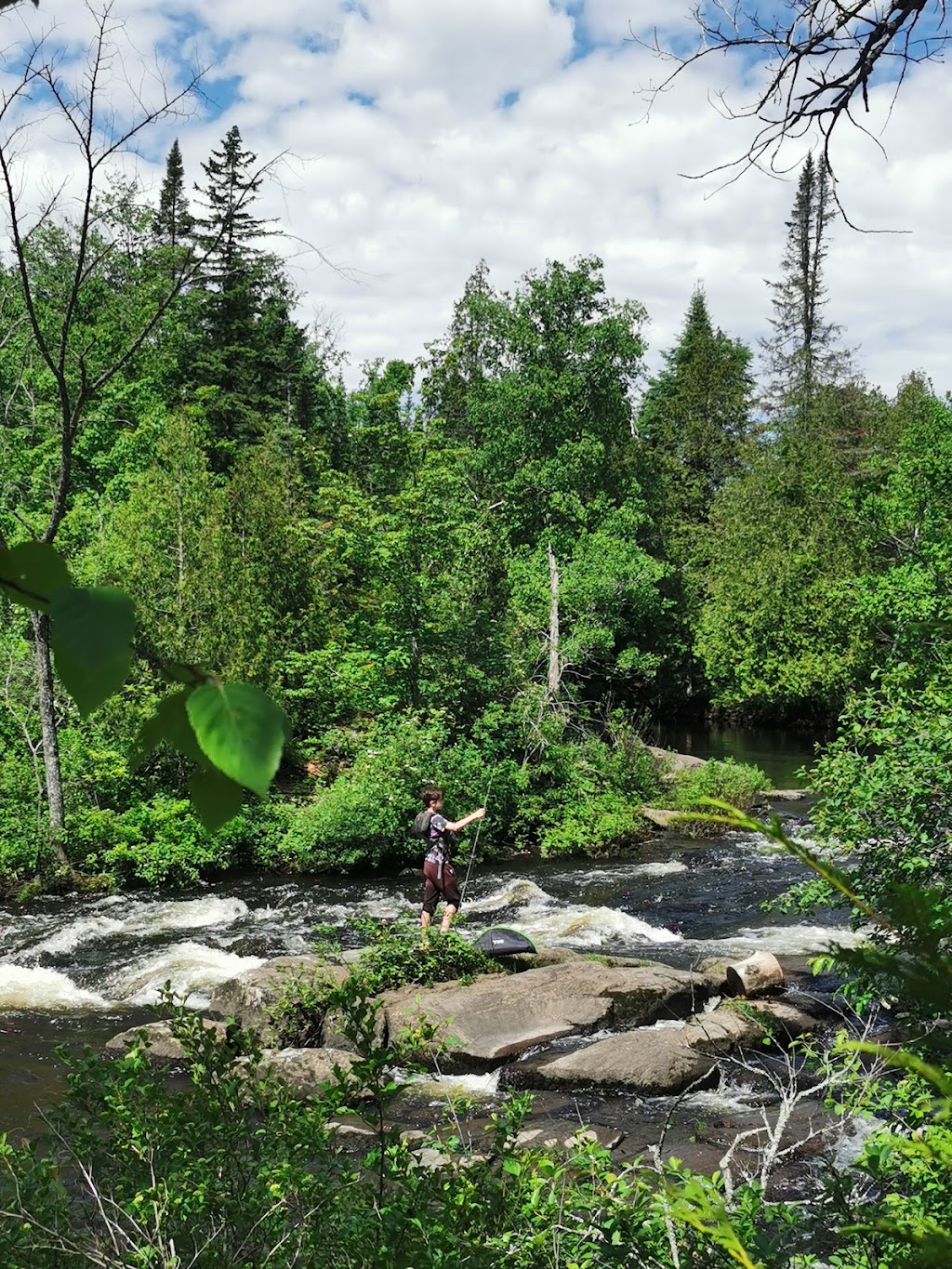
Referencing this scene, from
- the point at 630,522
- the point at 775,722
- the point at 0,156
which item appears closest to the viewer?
the point at 0,156

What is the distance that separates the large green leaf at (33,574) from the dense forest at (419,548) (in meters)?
0.20

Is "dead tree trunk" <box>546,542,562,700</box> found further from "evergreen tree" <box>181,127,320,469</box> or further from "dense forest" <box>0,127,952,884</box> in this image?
"evergreen tree" <box>181,127,320,469</box>

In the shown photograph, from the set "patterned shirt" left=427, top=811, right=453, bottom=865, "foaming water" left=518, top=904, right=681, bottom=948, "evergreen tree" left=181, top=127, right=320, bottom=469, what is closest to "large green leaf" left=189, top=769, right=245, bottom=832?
"patterned shirt" left=427, top=811, right=453, bottom=865

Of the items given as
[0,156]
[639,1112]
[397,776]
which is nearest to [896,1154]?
[639,1112]

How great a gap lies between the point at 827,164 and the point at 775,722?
34.3 meters

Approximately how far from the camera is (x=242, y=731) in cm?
78

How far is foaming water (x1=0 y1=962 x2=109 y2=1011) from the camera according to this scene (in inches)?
386

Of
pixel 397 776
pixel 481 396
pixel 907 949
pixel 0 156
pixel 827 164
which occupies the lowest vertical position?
pixel 397 776

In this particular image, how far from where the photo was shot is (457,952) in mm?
9734

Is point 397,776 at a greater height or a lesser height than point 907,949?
lesser

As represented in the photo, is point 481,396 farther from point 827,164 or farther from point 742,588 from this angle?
point 827,164

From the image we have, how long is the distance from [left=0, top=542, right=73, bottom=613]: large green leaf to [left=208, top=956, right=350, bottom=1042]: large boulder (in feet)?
27.2

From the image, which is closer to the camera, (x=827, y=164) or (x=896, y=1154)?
(x=827, y=164)

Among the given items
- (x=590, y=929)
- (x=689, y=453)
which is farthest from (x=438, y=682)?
(x=689, y=453)
